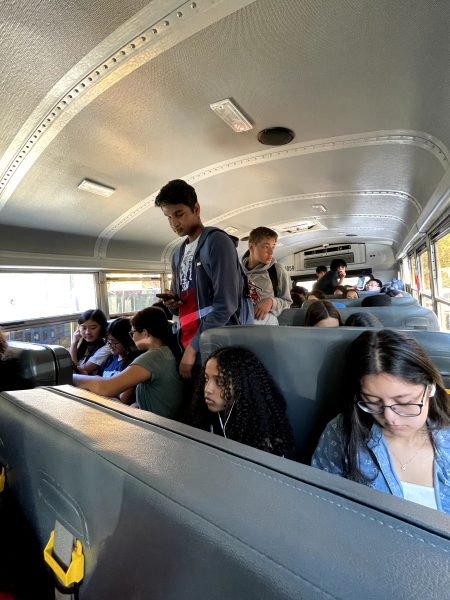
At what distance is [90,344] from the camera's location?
3771mm

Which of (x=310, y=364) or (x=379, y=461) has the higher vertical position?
(x=310, y=364)

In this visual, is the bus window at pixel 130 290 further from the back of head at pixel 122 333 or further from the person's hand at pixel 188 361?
the person's hand at pixel 188 361

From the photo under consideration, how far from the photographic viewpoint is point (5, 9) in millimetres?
1383

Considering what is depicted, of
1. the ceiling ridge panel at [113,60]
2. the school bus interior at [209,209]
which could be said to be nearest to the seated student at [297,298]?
the school bus interior at [209,209]

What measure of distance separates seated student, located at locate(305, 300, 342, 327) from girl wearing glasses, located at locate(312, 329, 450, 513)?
163cm

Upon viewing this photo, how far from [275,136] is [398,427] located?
7.76ft

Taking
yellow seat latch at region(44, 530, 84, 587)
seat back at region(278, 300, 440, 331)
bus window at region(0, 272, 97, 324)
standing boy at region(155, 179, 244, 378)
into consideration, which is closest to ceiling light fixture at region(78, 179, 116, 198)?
bus window at region(0, 272, 97, 324)

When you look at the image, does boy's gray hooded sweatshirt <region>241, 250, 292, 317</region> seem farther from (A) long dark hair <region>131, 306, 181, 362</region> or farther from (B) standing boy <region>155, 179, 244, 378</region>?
(A) long dark hair <region>131, 306, 181, 362</region>

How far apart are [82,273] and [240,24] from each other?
3729 millimetres

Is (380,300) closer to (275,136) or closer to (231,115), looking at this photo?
(275,136)

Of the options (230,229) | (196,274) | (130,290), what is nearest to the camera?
(196,274)

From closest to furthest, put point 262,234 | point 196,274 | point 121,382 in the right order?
point 196,274, point 121,382, point 262,234

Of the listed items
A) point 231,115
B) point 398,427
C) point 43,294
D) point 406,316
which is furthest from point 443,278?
point 43,294

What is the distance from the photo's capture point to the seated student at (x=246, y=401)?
1.51 meters
